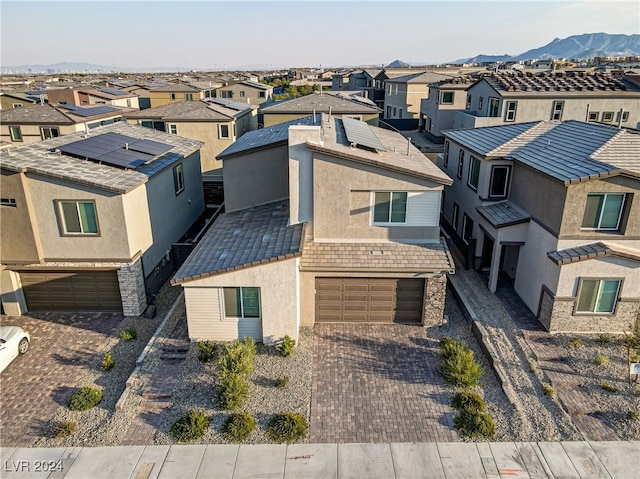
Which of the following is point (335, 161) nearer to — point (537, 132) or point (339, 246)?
point (339, 246)

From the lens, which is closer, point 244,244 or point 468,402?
point 468,402

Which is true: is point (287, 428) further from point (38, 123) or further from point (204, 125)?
point (38, 123)

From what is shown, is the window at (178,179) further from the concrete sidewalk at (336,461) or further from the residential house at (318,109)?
the residential house at (318,109)

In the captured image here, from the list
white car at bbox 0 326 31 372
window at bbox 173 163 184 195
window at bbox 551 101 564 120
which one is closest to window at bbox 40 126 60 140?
window at bbox 173 163 184 195

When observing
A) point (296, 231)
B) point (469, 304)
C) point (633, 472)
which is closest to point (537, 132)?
point (469, 304)

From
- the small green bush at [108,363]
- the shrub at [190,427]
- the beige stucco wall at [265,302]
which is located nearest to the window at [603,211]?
the beige stucco wall at [265,302]

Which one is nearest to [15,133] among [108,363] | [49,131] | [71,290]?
[49,131]

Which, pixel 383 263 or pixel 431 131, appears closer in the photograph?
pixel 383 263
